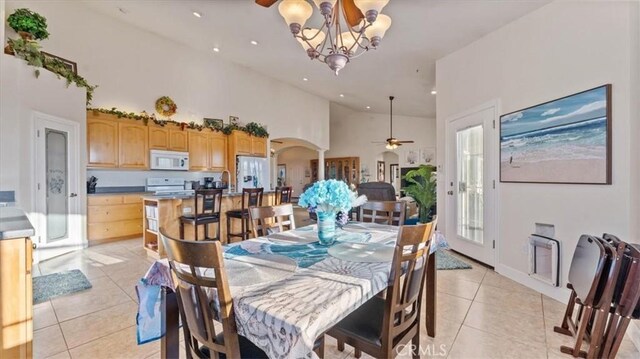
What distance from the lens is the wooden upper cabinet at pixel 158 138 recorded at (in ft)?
17.6

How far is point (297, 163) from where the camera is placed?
13844 millimetres

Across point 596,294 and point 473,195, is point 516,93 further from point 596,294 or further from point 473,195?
point 596,294

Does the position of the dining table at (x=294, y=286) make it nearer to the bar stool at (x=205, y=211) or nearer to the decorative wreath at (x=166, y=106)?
the bar stool at (x=205, y=211)

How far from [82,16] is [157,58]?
1210mm

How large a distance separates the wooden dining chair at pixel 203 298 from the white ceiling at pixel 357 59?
345cm

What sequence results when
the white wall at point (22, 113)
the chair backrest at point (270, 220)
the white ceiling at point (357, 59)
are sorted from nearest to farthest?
the chair backrest at point (270, 220) < the white wall at point (22, 113) < the white ceiling at point (357, 59)

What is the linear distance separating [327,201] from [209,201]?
2.69 meters

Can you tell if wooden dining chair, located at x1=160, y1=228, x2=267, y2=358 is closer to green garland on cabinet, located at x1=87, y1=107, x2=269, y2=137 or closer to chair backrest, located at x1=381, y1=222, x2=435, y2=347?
chair backrest, located at x1=381, y1=222, x2=435, y2=347

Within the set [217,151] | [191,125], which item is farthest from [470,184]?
[191,125]

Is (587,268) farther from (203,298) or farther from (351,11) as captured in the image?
(351,11)

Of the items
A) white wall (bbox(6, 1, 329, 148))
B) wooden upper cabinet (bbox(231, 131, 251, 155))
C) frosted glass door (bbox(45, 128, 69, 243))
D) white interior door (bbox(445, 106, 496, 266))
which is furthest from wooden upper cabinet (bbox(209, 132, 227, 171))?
white interior door (bbox(445, 106, 496, 266))

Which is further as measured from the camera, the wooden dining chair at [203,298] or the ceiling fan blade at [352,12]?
the ceiling fan blade at [352,12]

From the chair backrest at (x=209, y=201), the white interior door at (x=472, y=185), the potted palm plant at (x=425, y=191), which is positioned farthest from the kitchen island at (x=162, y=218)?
the potted palm plant at (x=425, y=191)

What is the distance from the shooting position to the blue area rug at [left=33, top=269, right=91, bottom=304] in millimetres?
2648
